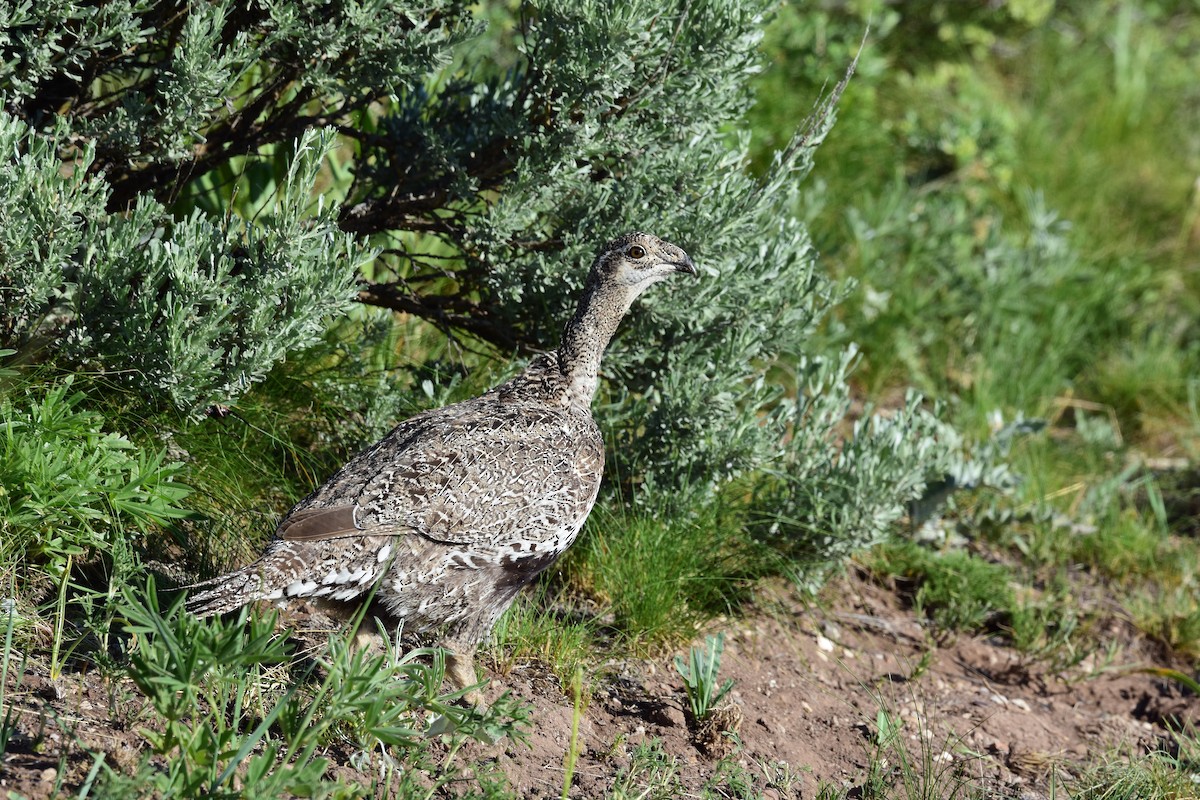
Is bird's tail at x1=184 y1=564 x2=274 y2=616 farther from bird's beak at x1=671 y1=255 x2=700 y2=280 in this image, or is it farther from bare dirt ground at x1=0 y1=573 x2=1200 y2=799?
bird's beak at x1=671 y1=255 x2=700 y2=280

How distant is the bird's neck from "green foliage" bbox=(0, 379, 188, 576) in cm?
147

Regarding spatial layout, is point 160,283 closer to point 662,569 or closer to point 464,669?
point 464,669

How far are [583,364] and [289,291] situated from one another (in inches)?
44.7

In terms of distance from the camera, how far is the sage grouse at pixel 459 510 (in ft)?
12.8

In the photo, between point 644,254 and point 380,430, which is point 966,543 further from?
point 380,430

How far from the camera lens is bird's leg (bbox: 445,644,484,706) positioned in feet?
13.9

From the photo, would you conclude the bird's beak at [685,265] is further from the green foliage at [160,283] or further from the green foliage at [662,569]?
the green foliage at [160,283]

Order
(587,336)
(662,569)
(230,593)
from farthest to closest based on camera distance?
(662,569) < (587,336) < (230,593)

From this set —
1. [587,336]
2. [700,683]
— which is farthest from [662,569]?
[587,336]

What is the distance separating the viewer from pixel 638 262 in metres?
4.51

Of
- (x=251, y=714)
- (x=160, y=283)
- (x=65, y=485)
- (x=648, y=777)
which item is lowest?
(x=648, y=777)

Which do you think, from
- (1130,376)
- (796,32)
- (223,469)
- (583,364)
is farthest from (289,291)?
(1130,376)

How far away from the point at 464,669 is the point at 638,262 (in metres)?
1.60

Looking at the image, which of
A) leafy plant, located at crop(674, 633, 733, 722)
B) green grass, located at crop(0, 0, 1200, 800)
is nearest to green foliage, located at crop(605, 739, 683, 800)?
green grass, located at crop(0, 0, 1200, 800)
